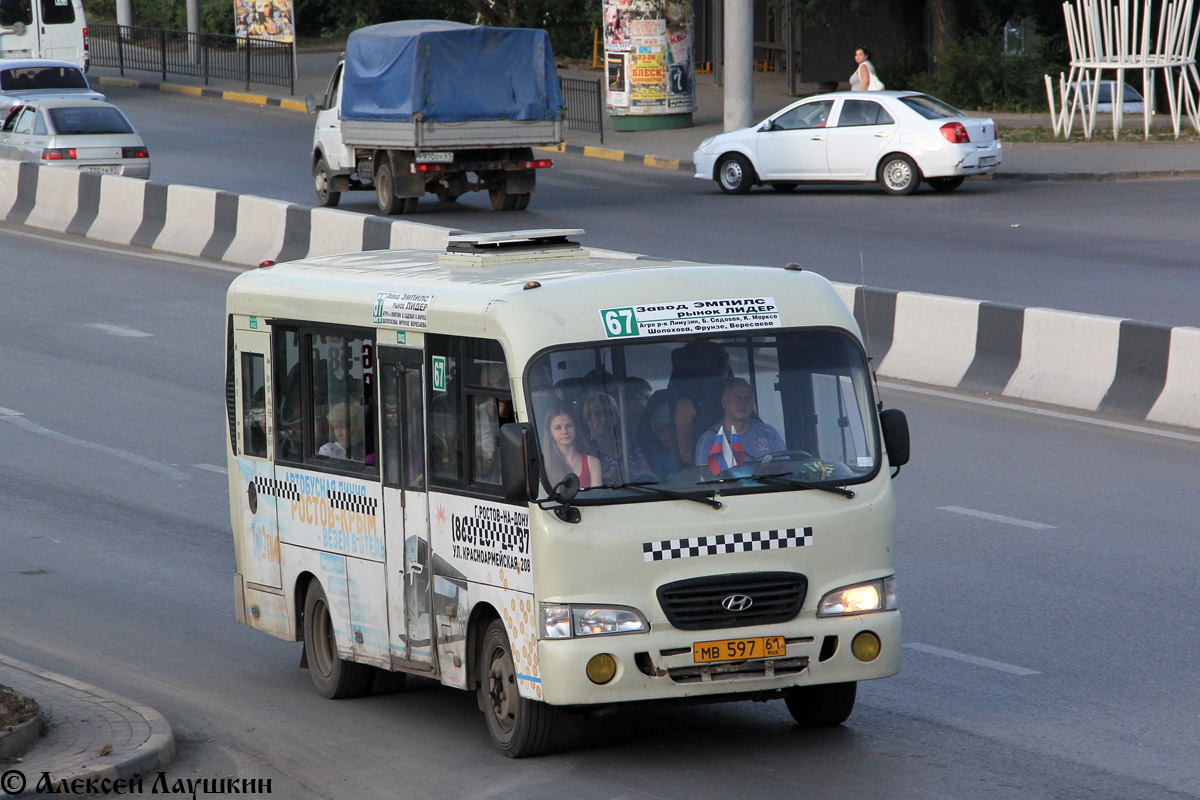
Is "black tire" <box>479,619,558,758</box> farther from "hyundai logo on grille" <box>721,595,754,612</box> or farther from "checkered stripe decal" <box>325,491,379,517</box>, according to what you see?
"checkered stripe decal" <box>325,491,379,517</box>

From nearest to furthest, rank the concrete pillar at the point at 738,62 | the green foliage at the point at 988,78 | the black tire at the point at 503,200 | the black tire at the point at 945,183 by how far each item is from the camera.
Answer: the black tire at the point at 503,200 → the black tire at the point at 945,183 → the concrete pillar at the point at 738,62 → the green foliage at the point at 988,78

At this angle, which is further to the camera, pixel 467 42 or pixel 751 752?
pixel 467 42

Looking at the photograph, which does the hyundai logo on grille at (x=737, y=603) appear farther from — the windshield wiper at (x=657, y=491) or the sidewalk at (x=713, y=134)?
the sidewalk at (x=713, y=134)

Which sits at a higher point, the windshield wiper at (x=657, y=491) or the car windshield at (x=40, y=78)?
the car windshield at (x=40, y=78)

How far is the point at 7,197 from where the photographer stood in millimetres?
27938

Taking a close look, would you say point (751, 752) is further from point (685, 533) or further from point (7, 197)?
point (7, 197)

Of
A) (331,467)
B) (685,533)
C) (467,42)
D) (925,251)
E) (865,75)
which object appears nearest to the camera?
(685,533)

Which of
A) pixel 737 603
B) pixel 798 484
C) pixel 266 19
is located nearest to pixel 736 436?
pixel 798 484

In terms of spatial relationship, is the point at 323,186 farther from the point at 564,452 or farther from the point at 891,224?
the point at 564,452

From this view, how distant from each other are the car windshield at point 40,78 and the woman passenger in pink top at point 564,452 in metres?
31.3

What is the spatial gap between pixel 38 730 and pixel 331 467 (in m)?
1.86

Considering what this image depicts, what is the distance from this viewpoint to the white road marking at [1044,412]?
13.8 meters

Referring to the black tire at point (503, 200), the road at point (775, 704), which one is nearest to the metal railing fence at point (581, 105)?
the black tire at point (503, 200)

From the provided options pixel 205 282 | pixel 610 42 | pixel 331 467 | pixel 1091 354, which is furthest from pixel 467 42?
pixel 331 467
